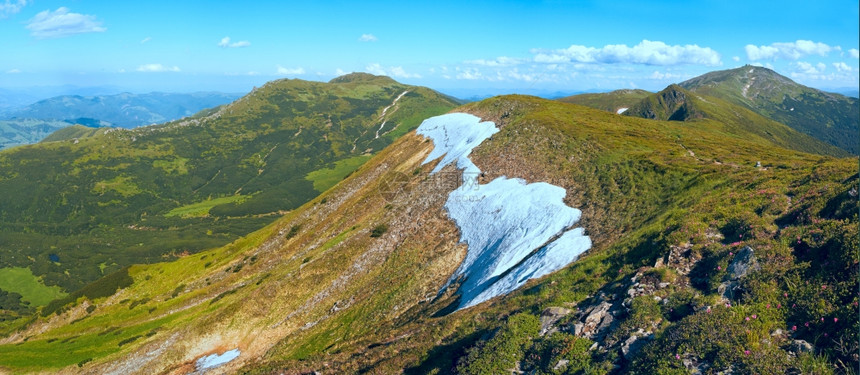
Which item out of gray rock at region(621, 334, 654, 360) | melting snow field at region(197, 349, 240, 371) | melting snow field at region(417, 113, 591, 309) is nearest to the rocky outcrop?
gray rock at region(621, 334, 654, 360)

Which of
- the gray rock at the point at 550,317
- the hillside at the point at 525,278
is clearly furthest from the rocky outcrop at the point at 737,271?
the gray rock at the point at 550,317

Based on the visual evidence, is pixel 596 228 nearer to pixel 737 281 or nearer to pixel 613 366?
pixel 737 281

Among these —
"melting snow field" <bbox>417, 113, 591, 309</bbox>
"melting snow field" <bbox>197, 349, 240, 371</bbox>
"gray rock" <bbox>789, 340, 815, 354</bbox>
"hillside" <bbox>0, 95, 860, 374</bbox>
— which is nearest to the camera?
"gray rock" <bbox>789, 340, 815, 354</bbox>

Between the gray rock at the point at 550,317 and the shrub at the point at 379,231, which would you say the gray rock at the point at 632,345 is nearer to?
the gray rock at the point at 550,317

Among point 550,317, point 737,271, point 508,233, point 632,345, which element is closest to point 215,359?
point 508,233

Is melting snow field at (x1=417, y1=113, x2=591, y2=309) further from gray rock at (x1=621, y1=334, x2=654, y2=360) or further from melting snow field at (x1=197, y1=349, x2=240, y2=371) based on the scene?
melting snow field at (x1=197, y1=349, x2=240, y2=371)

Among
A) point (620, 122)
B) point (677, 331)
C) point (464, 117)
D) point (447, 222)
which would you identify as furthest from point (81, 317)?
point (620, 122)
